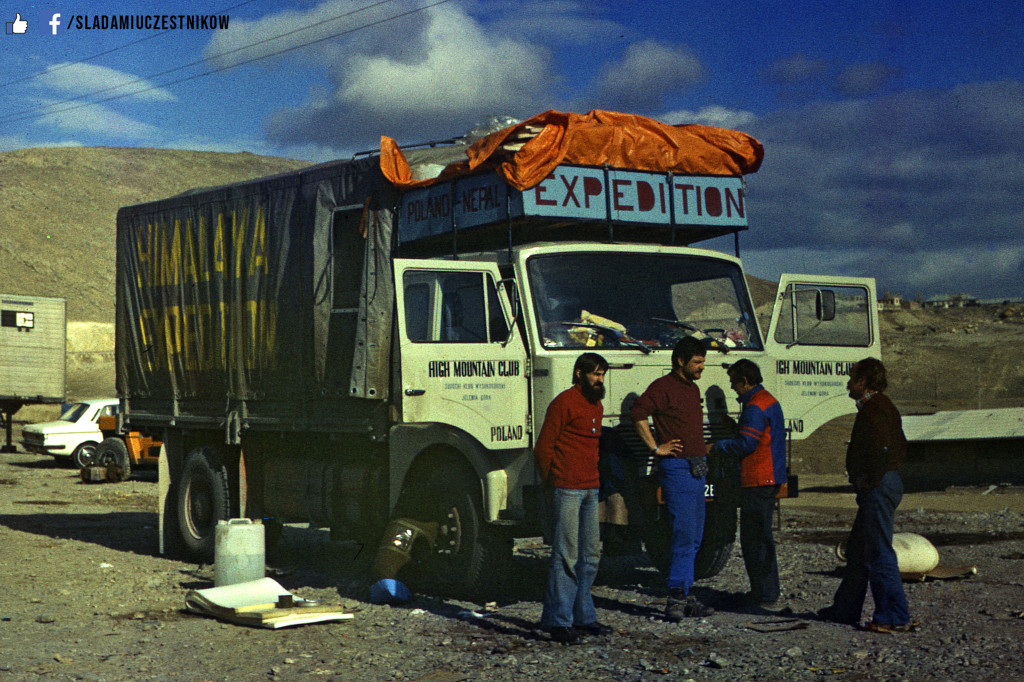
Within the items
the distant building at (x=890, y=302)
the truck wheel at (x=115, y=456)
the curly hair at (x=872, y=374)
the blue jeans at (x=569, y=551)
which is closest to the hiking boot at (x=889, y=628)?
the curly hair at (x=872, y=374)

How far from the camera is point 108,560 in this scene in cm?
1233

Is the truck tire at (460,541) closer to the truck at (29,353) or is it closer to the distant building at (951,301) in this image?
the truck at (29,353)

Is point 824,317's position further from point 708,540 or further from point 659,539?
point 659,539

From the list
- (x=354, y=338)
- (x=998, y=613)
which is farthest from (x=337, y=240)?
(x=998, y=613)

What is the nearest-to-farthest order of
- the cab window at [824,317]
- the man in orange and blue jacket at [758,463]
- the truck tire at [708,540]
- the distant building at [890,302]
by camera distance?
the man in orange and blue jacket at [758,463] → the truck tire at [708,540] → the cab window at [824,317] → the distant building at [890,302]

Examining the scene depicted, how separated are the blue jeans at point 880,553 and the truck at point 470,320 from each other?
4.80 feet

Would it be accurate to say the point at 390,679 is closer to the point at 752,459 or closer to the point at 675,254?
the point at 752,459

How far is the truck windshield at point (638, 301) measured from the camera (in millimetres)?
8922

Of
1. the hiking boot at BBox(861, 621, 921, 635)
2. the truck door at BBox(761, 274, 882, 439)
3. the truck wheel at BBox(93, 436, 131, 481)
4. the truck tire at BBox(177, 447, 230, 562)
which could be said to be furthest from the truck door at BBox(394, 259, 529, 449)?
the truck wheel at BBox(93, 436, 131, 481)

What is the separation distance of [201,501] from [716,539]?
5902mm

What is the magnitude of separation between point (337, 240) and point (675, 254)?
10.4 feet

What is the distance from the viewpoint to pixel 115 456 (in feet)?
79.6

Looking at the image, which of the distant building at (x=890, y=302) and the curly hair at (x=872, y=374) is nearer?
the curly hair at (x=872, y=374)

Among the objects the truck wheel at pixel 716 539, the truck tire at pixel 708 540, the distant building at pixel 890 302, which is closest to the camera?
the truck tire at pixel 708 540
